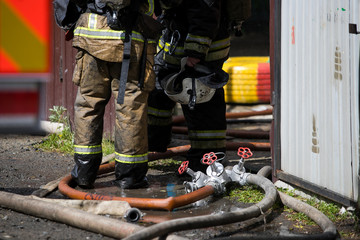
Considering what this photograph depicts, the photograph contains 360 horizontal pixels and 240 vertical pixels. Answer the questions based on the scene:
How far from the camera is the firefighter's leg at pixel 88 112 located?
4.37m

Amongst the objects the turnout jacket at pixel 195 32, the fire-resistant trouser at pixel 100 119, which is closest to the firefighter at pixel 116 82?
the fire-resistant trouser at pixel 100 119

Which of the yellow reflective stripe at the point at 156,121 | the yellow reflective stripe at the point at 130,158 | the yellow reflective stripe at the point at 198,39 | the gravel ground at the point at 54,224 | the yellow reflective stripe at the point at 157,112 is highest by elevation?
the yellow reflective stripe at the point at 198,39

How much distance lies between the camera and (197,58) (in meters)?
4.53

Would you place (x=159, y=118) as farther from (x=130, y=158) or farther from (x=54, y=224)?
(x=54, y=224)

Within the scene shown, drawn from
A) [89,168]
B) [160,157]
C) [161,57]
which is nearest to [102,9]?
[161,57]

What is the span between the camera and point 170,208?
372 centimetres

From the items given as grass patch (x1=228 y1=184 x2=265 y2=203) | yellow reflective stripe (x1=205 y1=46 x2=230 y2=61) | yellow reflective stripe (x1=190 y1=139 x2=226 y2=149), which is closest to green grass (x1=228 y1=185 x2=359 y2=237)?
grass patch (x1=228 y1=184 x2=265 y2=203)

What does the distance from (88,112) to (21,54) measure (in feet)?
11.8

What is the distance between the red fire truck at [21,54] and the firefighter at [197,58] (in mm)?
3611

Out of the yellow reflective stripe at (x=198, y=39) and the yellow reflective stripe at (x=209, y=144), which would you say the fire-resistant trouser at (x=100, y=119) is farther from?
the yellow reflective stripe at (x=209, y=144)

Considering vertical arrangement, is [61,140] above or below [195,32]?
below

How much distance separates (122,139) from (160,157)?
100cm

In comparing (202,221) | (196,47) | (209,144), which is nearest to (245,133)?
(209,144)

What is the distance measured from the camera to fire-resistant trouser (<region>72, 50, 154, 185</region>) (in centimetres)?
435
